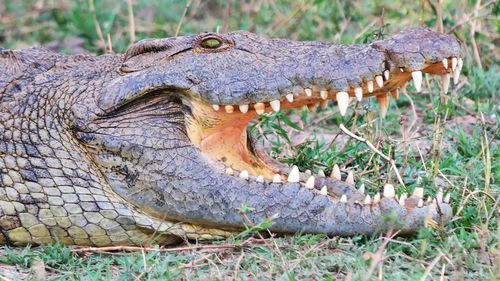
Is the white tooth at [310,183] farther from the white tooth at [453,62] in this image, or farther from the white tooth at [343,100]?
the white tooth at [453,62]

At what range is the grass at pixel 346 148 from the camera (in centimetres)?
390

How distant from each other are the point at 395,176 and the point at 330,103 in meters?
1.62

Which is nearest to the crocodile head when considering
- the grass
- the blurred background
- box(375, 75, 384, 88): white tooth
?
box(375, 75, 384, 88): white tooth

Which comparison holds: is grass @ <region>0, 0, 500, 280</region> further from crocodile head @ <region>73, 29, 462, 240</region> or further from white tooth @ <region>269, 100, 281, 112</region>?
white tooth @ <region>269, 100, 281, 112</region>

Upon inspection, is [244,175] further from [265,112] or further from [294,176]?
[265,112]

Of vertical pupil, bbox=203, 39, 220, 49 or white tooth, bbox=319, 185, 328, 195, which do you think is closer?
white tooth, bbox=319, 185, 328, 195

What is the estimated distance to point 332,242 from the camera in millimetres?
4055

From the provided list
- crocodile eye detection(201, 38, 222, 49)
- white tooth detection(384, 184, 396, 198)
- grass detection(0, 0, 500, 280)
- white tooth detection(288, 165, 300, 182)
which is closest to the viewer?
grass detection(0, 0, 500, 280)

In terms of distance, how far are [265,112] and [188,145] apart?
15.1 inches

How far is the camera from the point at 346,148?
529 cm

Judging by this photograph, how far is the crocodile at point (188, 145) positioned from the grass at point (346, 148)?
104 millimetres

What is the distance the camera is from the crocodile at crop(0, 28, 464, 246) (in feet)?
13.3

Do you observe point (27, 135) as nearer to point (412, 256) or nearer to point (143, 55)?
point (143, 55)

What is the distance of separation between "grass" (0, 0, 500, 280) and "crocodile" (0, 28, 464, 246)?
0.10m
